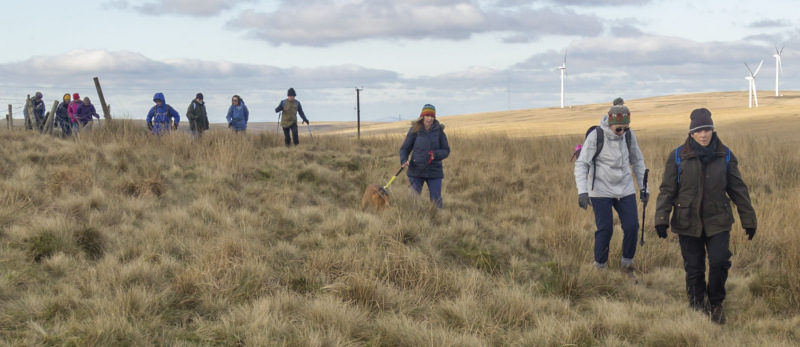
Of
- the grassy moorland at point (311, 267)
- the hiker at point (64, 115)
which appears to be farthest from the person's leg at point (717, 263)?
the hiker at point (64, 115)

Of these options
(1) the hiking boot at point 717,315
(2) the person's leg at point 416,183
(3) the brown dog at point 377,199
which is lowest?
(1) the hiking boot at point 717,315

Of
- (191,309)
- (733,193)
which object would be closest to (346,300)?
(191,309)

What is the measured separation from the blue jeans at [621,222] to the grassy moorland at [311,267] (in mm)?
227

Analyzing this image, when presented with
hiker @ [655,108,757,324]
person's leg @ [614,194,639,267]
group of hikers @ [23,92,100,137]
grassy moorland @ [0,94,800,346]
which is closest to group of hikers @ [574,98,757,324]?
hiker @ [655,108,757,324]

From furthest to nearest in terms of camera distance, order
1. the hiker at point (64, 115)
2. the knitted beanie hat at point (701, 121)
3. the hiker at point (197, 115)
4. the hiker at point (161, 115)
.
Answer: the hiker at point (64, 115), the hiker at point (197, 115), the hiker at point (161, 115), the knitted beanie hat at point (701, 121)

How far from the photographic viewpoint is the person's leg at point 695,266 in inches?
217

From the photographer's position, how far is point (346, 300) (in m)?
5.44

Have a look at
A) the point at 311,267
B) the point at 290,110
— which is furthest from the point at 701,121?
the point at 290,110

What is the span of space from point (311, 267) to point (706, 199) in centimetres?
345

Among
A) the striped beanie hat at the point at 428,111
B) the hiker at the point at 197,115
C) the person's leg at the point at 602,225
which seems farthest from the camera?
the hiker at the point at 197,115

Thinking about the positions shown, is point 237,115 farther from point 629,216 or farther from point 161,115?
point 629,216

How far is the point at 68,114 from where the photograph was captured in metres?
16.9

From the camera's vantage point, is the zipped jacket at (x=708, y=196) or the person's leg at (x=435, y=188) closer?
the zipped jacket at (x=708, y=196)

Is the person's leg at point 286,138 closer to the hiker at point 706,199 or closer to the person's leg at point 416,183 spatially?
the person's leg at point 416,183
